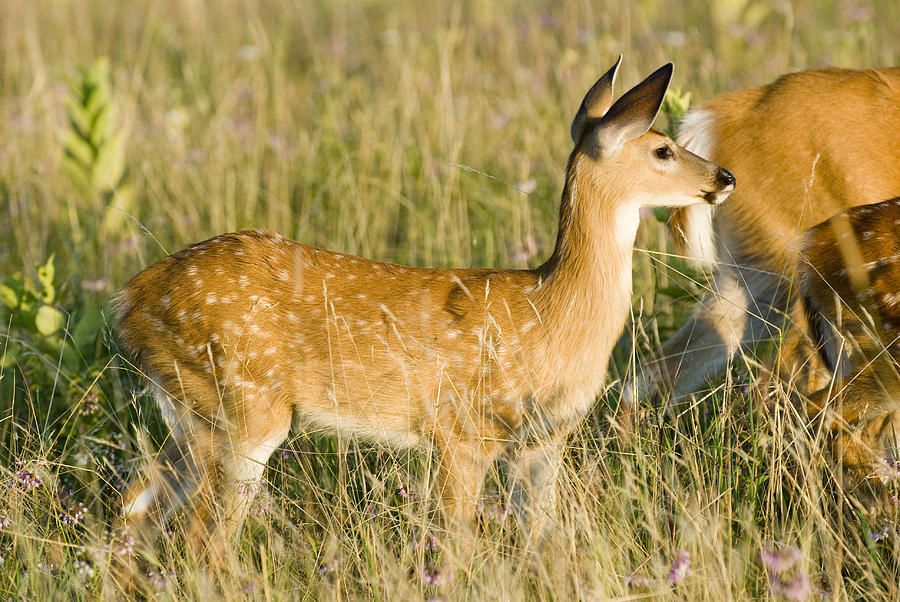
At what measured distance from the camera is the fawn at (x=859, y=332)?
3268mm

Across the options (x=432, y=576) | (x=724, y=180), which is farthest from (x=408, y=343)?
(x=724, y=180)

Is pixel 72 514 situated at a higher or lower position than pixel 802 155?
lower

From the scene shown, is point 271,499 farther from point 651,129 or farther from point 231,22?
point 231,22

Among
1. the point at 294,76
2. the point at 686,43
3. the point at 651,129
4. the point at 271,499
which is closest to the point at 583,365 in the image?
the point at 651,129

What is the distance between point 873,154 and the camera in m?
3.98

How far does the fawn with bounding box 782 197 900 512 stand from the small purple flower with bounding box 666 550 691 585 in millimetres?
713

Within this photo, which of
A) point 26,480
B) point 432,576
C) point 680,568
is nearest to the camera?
point 680,568

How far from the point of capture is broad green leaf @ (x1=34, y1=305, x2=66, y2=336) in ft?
13.9

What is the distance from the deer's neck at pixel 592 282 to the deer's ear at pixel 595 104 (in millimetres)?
142

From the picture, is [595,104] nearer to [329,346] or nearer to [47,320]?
[329,346]

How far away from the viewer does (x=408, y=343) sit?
3.53 meters

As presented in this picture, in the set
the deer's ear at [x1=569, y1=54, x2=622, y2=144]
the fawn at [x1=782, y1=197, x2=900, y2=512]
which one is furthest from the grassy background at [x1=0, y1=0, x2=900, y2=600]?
the deer's ear at [x1=569, y1=54, x2=622, y2=144]

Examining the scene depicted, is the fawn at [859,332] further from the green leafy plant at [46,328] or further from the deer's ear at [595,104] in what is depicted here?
the green leafy plant at [46,328]

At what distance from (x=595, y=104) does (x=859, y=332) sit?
3.74 feet
